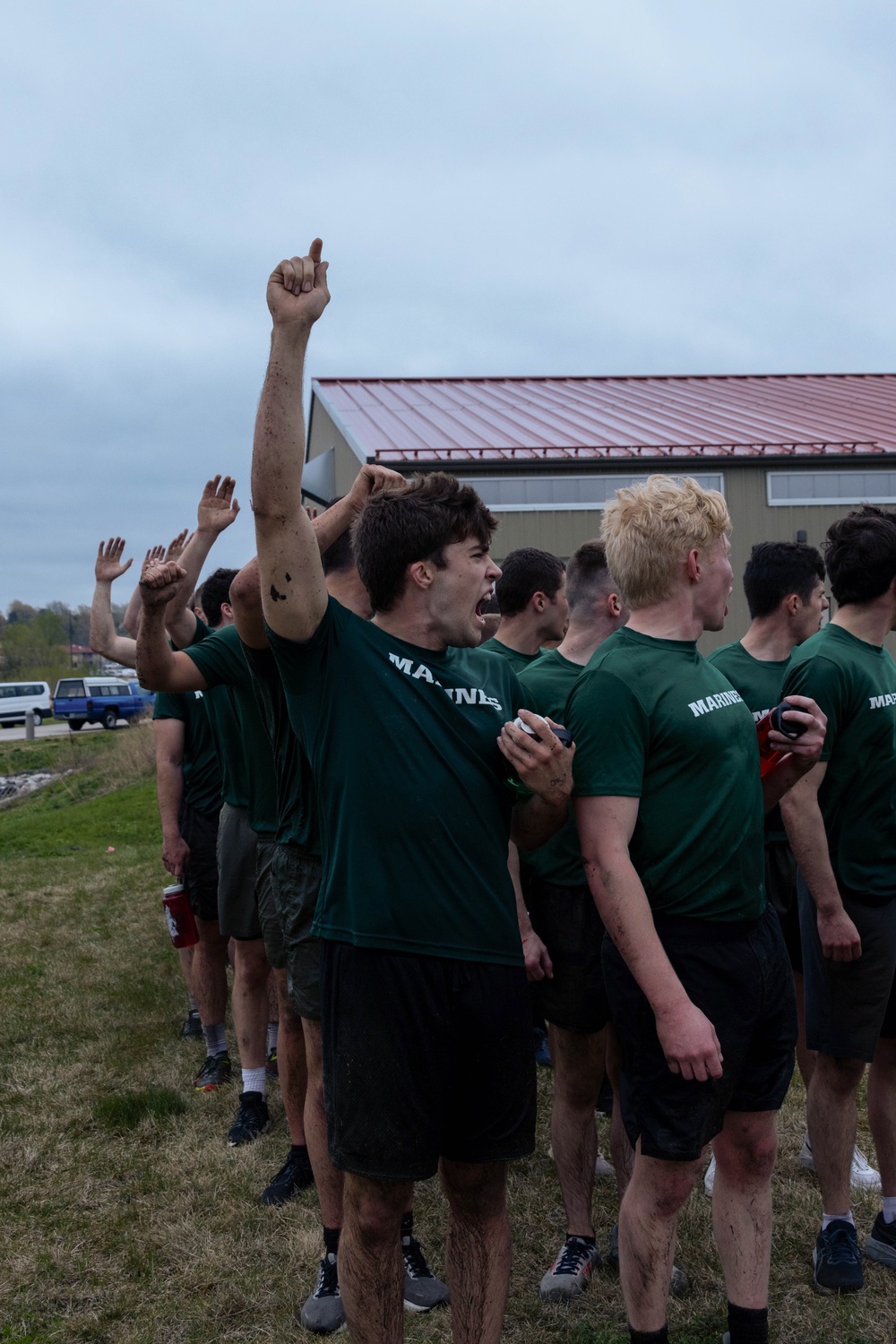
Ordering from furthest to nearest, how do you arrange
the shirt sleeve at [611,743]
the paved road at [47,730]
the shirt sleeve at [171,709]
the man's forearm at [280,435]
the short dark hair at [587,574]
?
1. the paved road at [47,730]
2. the shirt sleeve at [171,709]
3. the short dark hair at [587,574]
4. the shirt sleeve at [611,743]
5. the man's forearm at [280,435]

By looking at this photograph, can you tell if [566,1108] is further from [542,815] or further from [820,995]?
[542,815]

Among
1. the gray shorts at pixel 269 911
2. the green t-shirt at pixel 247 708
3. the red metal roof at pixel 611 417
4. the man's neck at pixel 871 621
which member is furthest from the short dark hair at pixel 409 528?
the red metal roof at pixel 611 417

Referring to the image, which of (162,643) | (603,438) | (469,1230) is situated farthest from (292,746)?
(603,438)

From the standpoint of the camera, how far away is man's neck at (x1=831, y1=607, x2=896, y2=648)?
11.0 ft

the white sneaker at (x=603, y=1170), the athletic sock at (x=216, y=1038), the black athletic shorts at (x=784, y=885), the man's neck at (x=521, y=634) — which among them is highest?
the man's neck at (x=521, y=634)

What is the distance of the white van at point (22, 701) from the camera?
148 ft

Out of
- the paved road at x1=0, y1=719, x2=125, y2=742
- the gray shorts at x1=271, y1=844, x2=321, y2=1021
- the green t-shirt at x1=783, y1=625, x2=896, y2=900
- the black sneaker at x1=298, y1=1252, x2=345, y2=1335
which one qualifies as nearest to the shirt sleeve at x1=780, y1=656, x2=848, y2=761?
the green t-shirt at x1=783, y1=625, x2=896, y2=900

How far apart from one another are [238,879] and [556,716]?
1.82 metres

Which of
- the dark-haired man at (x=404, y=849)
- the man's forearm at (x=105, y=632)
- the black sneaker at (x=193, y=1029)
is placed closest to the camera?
the dark-haired man at (x=404, y=849)

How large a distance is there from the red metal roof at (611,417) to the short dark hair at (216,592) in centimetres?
1175

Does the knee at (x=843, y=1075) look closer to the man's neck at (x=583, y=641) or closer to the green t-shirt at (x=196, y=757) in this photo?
the man's neck at (x=583, y=641)

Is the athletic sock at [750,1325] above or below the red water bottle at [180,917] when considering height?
below

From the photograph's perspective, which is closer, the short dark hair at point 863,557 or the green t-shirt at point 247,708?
the short dark hair at point 863,557

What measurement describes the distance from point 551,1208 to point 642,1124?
1.61 meters
